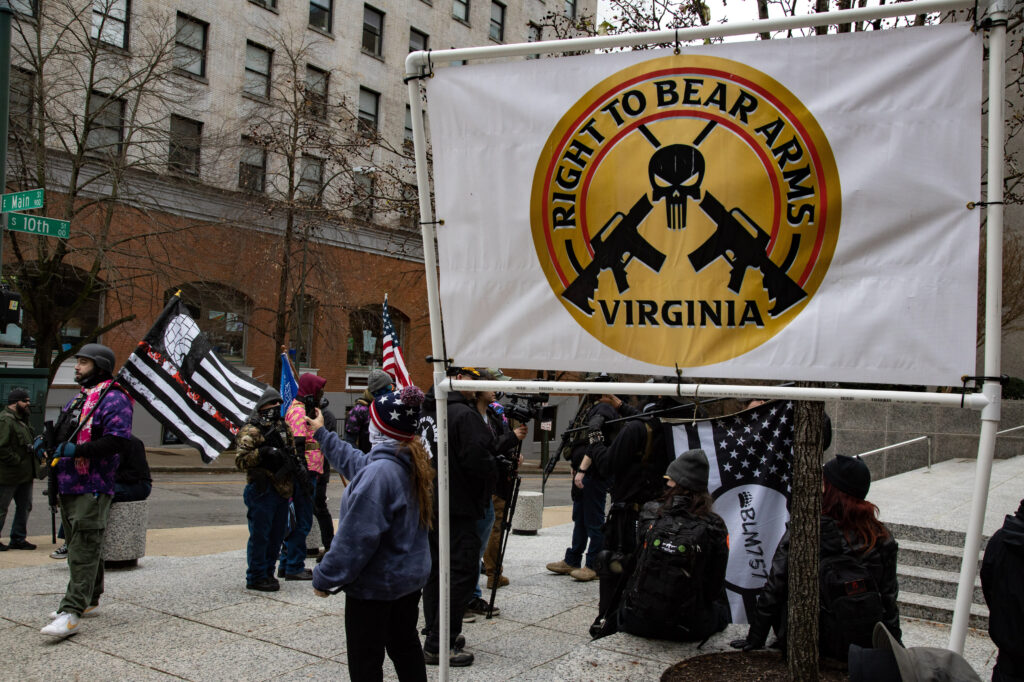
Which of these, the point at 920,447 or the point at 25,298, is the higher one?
the point at 25,298

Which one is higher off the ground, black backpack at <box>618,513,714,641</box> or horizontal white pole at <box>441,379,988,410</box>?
horizontal white pole at <box>441,379,988,410</box>

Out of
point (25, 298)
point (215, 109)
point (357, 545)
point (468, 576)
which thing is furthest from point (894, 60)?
point (215, 109)

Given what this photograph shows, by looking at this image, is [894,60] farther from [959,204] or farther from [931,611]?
[931,611]

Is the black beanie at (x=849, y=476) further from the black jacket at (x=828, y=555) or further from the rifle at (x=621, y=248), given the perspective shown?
the rifle at (x=621, y=248)

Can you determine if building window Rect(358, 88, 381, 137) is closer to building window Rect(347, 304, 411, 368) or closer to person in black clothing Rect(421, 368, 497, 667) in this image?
building window Rect(347, 304, 411, 368)

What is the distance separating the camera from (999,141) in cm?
308

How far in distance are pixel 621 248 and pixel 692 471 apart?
219 cm

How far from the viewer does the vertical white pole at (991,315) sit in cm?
305

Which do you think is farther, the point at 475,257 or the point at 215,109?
the point at 215,109

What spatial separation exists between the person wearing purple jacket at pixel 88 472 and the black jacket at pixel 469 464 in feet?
7.43

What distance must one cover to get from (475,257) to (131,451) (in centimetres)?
509

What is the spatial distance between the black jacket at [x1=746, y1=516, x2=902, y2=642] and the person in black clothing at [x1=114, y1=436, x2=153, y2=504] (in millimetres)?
5354

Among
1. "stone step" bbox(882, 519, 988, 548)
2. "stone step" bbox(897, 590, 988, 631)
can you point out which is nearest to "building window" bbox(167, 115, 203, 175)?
"stone step" bbox(882, 519, 988, 548)

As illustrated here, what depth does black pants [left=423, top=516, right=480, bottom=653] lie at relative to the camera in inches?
219
